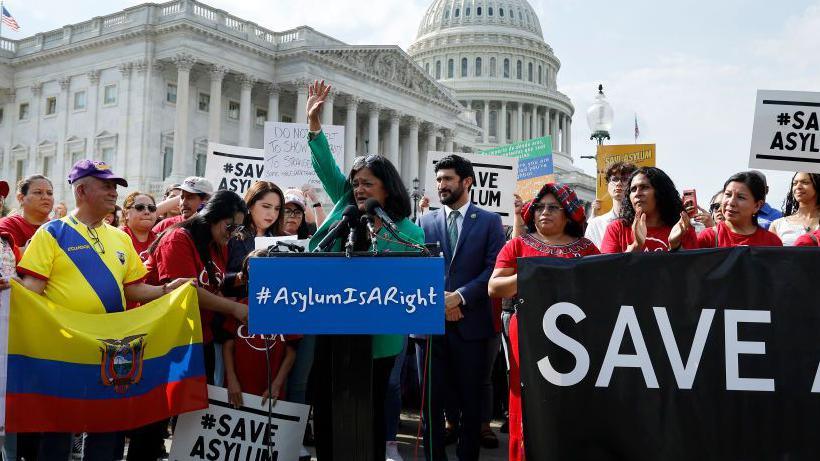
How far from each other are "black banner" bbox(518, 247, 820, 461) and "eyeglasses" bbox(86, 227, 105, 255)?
259 cm

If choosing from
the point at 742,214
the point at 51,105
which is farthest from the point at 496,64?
the point at 742,214

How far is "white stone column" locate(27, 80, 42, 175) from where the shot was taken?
4725 cm

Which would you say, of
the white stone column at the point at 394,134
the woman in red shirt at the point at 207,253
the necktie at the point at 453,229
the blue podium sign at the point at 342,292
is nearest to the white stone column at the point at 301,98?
the white stone column at the point at 394,134

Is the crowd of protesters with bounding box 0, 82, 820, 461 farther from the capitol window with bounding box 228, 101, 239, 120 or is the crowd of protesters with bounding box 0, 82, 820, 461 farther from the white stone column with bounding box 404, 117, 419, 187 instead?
the white stone column with bounding box 404, 117, 419, 187

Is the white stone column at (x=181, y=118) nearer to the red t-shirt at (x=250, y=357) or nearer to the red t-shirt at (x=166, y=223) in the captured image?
the red t-shirt at (x=166, y=223)

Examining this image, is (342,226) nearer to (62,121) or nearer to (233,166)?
(233,166)

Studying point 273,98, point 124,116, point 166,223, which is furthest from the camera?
point 273,98

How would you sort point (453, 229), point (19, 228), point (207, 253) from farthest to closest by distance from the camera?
point (19, 228) < point (453, 229) < point (207, 253)

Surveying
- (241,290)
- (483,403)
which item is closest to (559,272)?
(483,403)

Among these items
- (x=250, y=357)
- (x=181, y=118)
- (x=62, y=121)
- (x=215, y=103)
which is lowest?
(x=250, y=357)

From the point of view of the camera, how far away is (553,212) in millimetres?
5289

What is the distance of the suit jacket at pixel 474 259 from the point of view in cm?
573

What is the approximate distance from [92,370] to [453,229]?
8.94 feet

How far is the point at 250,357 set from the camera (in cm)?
527
